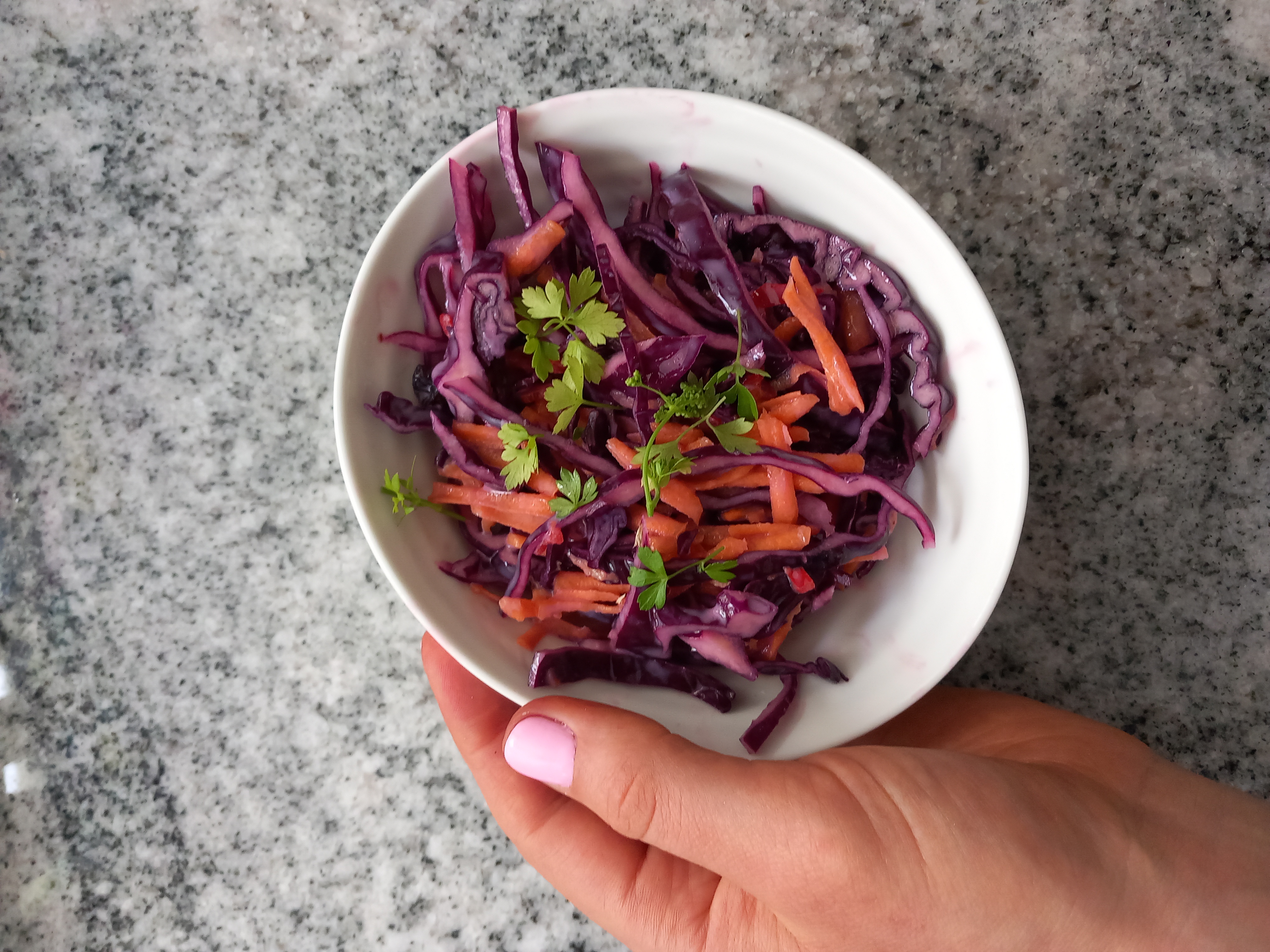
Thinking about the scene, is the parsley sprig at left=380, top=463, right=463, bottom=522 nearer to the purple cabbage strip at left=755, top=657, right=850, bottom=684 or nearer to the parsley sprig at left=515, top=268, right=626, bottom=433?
the parsley sprig at left=515, top=268, right=626, bottom=433

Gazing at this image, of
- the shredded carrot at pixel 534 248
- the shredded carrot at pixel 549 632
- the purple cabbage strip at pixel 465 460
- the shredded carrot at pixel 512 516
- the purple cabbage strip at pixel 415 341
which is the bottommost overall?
the shredded carrot at pixel 549 632

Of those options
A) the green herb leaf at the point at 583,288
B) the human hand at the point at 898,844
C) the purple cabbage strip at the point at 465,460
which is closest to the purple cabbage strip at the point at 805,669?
the human hand at the point at 898,844

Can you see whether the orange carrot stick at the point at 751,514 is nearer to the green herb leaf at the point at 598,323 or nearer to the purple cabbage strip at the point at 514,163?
the green herb leaf at the point at 598,323

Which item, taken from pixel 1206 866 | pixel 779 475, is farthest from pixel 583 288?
pixel 1206 866

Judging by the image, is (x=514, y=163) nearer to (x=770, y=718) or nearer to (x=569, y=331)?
(x=569, y=331)

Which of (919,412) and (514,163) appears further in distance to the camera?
(919,412)

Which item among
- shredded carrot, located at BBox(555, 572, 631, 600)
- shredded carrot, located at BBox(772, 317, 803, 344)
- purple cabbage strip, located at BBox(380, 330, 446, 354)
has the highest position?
shredded carrot, located at BBox(772, 317, 803, 344)

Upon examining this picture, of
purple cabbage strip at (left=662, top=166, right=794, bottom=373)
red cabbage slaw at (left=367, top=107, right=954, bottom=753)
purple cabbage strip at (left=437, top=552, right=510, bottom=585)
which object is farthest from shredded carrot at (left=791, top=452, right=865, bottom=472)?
purple cabbage strip at (left=437, top=552, right=510, bottom=585)
